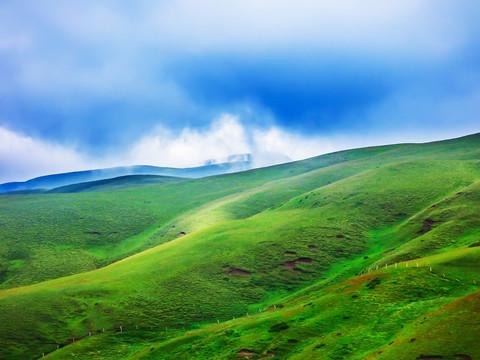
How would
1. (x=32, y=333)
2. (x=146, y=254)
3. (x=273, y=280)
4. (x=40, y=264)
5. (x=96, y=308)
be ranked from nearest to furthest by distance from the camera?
(x=32, y=333), (x=96, y=308), (x=273, y=280), (x=146, y=254), (x=40, y=264)

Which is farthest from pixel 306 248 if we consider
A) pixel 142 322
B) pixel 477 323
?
pixel 477 323

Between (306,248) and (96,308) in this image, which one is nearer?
(96,308)

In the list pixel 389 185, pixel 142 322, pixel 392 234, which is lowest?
pixel 142 322

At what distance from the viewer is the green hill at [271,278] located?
4556 centimetres

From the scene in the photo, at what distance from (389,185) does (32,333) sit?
12285 centimetres

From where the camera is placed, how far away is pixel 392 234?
115875mm

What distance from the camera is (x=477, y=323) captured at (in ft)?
→ 112

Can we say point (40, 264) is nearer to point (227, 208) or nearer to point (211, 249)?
point (211, 249)

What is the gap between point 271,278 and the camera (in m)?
103

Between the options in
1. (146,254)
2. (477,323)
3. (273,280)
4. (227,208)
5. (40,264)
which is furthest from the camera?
(227,208)

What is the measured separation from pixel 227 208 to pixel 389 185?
72.4 m

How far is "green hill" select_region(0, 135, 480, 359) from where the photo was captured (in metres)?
45.6

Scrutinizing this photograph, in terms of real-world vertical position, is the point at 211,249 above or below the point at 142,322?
above

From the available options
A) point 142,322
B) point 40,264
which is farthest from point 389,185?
point 40,264
